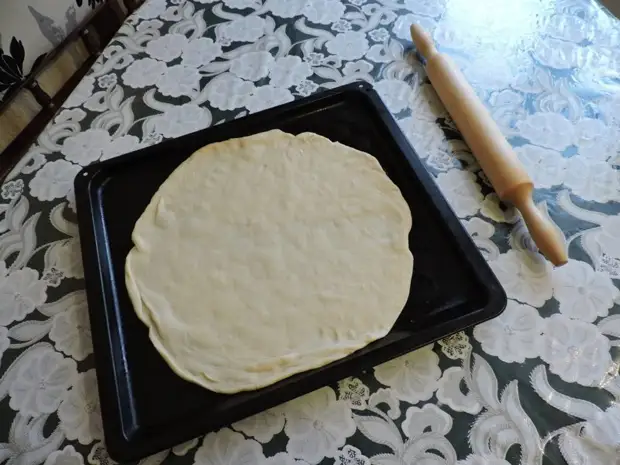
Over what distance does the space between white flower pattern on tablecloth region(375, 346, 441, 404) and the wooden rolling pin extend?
223 mm

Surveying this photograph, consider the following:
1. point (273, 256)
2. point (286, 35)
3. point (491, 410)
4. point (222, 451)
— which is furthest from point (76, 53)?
point (491, 410)

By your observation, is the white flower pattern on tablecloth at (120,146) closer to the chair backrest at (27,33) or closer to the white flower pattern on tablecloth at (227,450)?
the chair backrest at (27,33)

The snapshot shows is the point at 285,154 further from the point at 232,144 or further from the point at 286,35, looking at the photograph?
the point at 286,35

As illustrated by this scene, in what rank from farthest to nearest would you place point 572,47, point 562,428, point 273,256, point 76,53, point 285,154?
point 76,53 → point 572,47 → point 285,154 → point 273,256 → point 562,428

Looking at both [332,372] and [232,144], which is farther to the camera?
[232,144]

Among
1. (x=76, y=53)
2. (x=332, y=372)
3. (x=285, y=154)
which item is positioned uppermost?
(x=76, y=53)

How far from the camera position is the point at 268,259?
74cm

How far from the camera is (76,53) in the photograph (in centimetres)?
126

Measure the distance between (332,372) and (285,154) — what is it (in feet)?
1.21

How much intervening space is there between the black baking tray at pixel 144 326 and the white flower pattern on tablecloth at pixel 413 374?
0.03 meters

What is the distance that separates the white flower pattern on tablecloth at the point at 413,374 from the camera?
2.15 feet

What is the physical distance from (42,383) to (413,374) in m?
0.48

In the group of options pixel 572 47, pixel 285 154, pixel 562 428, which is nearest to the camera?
pixel 562 428

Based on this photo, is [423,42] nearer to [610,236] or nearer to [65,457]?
[610,236]
